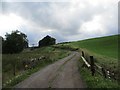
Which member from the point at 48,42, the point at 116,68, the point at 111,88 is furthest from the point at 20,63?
the point at 48,42

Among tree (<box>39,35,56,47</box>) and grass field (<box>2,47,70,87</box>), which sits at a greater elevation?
tree (<box>39,35,56,47</box>)

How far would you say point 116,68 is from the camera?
2839 cm

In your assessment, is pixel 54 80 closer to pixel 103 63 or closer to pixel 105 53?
pixel 103 63

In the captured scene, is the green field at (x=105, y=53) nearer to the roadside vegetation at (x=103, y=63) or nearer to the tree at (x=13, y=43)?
the roadside vegetation at (x=103, y=63)

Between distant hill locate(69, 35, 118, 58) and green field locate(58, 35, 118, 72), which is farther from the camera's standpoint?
distant hill locate(69, 35, 118, 58)

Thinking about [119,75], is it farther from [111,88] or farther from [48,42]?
[48,42]

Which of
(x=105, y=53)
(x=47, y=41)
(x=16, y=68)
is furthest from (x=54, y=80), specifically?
(x=47, y=41)

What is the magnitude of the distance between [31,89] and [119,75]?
1238 centimetres

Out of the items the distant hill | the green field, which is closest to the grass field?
the green field

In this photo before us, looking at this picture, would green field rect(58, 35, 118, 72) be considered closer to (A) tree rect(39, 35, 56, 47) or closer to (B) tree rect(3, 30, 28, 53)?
(B) tree rect(3, 30, 28, 53)

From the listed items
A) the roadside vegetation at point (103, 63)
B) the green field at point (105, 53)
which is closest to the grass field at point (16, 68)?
the roadside vegetation at point (103, 63)

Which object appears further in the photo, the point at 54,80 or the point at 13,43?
the point at 13,43

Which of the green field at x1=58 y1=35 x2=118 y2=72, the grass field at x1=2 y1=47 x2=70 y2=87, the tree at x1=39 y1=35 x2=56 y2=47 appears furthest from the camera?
the tree at x1=39 y1=35 x2=56 y2=47

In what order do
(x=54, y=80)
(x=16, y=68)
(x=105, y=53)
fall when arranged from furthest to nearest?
(x=105, y=53), (x=16, y=68), (x=54, y=80)
